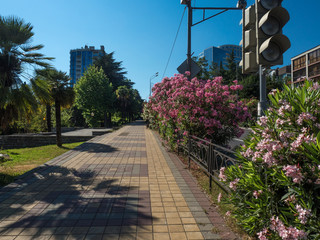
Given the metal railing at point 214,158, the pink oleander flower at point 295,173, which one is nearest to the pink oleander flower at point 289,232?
the pink oleander flower at point 295,173

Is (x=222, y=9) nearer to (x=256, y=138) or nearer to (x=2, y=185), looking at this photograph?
(x=256, y=138)

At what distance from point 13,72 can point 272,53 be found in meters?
7.49

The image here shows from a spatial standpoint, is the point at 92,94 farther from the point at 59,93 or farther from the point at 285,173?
the point at 285,173

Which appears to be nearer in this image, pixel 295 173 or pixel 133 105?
pixel 295 173

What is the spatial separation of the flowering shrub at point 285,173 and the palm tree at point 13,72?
6.93 metres

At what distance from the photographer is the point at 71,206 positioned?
383 centimetres

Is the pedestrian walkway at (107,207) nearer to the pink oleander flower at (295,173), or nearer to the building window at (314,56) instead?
the pink oleander flower at (295,173)

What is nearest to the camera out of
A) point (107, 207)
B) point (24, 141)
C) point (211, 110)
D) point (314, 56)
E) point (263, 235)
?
point (263, 235)

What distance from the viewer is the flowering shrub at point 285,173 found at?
1.90 meters

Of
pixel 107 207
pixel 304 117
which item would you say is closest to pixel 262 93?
pixel 304 117

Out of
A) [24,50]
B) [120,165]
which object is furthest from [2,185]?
[24,50]

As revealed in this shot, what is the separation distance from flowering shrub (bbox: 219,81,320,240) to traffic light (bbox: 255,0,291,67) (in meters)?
0.48

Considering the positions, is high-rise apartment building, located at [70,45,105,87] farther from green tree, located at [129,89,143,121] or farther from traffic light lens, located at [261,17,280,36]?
traffic light lens, located at [261,17,280,36]

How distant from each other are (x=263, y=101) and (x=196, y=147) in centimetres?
378
